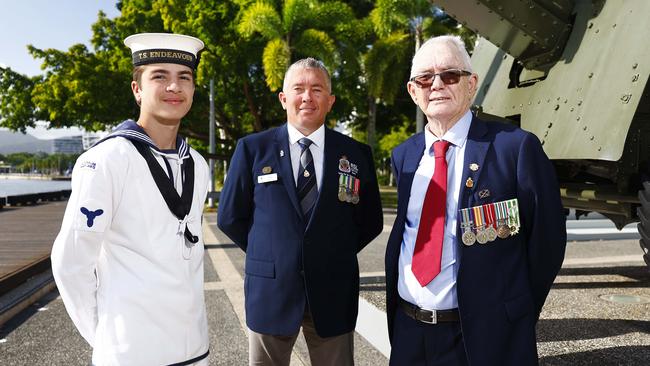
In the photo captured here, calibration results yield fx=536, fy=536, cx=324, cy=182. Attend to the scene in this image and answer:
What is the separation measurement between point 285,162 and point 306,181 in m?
0.14

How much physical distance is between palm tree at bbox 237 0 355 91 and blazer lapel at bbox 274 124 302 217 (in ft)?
53.7

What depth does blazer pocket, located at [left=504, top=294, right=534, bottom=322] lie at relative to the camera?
2.09 meters

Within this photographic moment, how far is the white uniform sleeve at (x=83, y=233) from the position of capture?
179 centimetres

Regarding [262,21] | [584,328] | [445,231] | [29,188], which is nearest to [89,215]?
[445,231]

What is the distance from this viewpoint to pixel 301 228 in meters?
2.60

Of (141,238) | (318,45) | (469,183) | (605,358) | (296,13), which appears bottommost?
(605,358)

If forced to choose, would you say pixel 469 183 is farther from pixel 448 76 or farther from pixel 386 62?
pixel 386 62

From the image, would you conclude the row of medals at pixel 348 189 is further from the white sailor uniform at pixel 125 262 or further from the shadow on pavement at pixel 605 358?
the shadow on pavement at pixel 605 358

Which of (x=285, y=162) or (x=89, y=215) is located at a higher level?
(x=285, y=162)

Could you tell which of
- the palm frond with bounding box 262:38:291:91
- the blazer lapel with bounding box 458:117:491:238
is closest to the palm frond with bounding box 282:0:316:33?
the palm frond with bounding box 262:38:291:91

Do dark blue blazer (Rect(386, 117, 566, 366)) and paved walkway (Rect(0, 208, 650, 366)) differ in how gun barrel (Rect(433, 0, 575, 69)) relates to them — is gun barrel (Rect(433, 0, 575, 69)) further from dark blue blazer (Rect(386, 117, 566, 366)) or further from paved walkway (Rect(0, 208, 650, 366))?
paved walkway (Rect(0, 208, 650, 366))

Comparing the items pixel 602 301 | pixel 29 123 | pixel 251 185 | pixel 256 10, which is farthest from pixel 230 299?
pixel 29 123

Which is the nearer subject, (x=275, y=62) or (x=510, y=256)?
(x=510, y=256)

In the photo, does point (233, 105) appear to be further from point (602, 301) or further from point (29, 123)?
point (602, 301)
